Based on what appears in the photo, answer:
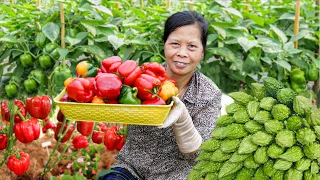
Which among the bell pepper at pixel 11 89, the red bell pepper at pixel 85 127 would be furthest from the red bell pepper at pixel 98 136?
the bell pepper at pixel 11 89

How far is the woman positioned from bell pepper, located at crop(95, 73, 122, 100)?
0.49 metres

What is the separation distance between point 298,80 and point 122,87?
200 centimetres

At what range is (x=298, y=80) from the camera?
3.61 metres

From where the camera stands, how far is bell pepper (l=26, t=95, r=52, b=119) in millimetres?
2852

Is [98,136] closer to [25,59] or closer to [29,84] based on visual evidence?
[29,84]

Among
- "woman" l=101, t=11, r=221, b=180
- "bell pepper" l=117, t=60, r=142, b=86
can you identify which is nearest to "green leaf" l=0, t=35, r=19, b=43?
"woman" l=101, t=11, r=221, b=180

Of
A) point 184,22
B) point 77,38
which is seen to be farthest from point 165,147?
point 77,38

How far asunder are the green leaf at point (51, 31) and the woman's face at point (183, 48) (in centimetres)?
88

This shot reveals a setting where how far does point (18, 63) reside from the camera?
3.20 metres

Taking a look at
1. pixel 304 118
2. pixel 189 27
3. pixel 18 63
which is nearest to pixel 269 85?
pixel 304 118

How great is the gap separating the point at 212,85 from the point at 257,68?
902 mm

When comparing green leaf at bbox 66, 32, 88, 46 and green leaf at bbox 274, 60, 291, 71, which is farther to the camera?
green leaf at bbox 274, 60, 291, 71

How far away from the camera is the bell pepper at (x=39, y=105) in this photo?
285cm

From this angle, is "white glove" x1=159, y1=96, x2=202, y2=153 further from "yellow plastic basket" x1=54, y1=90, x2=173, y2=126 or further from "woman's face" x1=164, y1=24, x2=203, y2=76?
"woman's face" x1=164, y1=24, x2=203, y2=76
